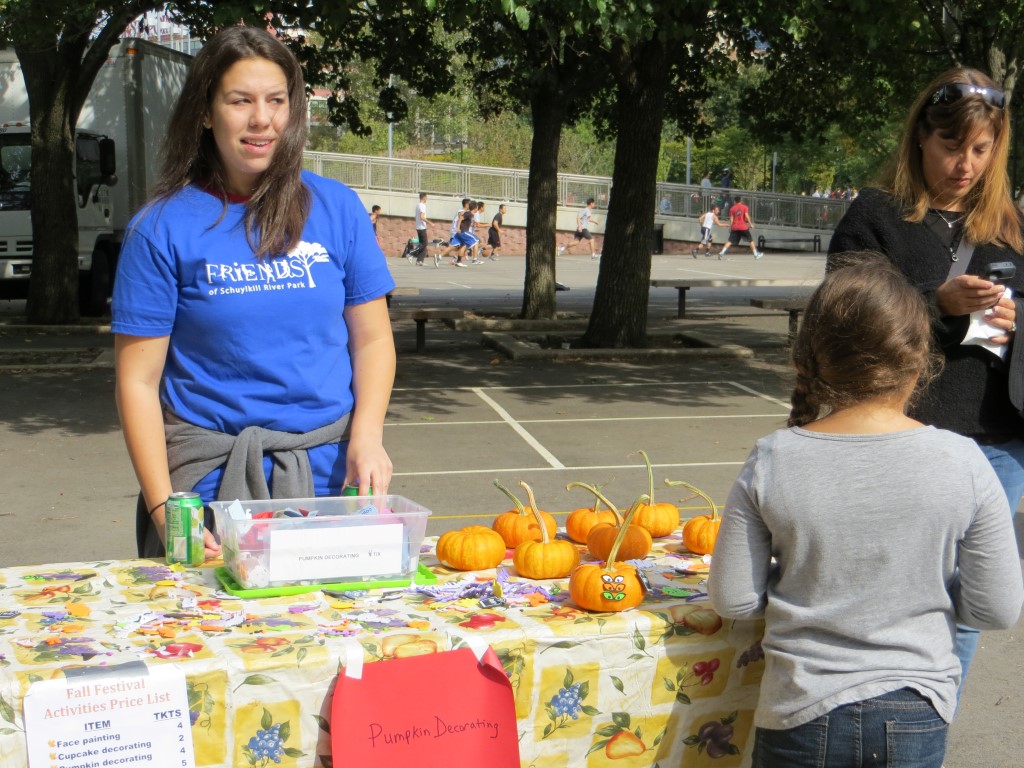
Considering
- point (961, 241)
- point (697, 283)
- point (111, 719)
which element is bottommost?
point (697, 283)

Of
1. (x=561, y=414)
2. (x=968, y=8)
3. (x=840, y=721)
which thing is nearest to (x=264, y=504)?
(x=840, y=721)

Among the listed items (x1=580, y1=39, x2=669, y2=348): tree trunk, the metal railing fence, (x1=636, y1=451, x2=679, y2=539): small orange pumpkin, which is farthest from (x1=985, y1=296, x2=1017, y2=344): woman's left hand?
the metal railing fence

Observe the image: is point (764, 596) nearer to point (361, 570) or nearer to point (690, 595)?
point (690, 595)

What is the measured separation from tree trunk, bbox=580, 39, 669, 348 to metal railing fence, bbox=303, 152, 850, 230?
23696mm

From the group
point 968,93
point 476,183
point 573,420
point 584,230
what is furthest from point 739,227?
point 968,93

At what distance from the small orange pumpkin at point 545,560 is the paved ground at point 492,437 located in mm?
1265

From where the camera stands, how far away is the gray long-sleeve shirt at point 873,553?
220 cm

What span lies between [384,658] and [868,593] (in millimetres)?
938

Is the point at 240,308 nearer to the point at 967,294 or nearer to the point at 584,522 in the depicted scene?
the point at 584,522

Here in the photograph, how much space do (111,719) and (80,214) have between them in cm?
1682

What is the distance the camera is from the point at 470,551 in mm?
2900

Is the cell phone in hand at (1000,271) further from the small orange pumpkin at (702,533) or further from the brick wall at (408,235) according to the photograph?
the brick wall at (408,235)

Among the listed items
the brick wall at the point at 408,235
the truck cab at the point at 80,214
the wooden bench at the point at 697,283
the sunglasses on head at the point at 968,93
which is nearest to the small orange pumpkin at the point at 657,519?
the sunglasses on head at the point at 968,93

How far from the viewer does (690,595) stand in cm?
276
